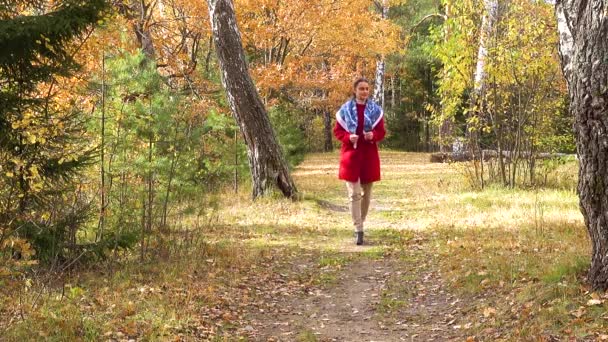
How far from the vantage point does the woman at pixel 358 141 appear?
827 centimetres

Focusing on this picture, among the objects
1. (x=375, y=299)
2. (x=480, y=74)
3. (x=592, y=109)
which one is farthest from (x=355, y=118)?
(x=480, y=74)

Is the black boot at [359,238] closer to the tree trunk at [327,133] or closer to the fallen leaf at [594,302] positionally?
the fallen leaf at [594,302]

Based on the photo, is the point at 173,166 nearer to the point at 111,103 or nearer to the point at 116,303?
the point at 111,103

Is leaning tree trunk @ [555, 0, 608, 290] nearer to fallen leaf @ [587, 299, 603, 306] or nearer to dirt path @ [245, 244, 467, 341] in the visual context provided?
fallen leaf @ [587, 299, 603, 306]

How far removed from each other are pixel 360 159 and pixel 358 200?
0.53 metres

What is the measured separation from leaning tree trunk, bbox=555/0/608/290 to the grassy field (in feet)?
1.71

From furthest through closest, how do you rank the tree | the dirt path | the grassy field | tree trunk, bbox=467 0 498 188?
tree trunk, bbox=467 0 498 188 < the tree < the dirt path < the grassy field

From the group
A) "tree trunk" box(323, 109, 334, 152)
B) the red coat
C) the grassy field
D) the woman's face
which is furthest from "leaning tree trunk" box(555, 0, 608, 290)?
"tree trunk" box(323, 109, 334, 152)

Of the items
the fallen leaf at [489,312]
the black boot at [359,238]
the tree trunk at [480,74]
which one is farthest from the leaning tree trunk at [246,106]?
the fallen leaf at [489,312]

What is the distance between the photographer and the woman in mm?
8273

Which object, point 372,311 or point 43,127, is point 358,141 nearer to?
point 372,311

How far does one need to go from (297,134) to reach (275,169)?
6.99m

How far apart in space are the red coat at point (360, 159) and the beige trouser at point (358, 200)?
94 mm

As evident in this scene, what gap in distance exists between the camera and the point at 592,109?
177 inches
